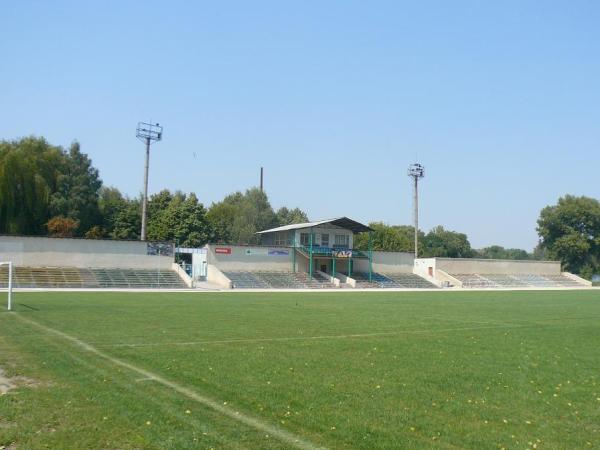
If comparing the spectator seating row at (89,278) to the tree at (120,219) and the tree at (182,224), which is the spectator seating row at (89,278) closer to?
the tree at (182,224)

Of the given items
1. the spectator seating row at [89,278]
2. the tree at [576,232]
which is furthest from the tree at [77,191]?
the tree at [576,232]

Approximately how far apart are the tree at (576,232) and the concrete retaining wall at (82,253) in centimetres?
7062

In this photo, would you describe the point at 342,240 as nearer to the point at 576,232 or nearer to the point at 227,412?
the point at 576,232

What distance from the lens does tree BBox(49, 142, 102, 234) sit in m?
74.9

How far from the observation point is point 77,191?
76562 millimetres

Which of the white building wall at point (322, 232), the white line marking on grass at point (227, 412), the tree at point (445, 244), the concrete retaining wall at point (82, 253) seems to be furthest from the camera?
the tree at point (445, 244)

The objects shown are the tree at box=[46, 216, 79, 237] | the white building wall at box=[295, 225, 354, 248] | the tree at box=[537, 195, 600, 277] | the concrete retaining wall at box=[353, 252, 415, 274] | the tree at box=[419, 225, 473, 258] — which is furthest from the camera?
the tree at box=[419, 225, 473, 258]

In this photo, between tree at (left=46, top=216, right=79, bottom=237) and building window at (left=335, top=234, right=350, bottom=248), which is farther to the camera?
building window at (left=335, top=234, right=350, bottom=248)

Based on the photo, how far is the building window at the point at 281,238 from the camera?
74125 millimetres

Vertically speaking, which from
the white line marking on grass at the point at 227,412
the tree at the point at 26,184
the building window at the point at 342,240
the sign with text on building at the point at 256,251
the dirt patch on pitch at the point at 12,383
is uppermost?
the tree at the point at 26,184

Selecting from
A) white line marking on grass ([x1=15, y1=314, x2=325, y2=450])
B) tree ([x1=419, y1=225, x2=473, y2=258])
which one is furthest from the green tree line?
white line marking on grass ([x1=15, y1=314, x2=325, y2=450])

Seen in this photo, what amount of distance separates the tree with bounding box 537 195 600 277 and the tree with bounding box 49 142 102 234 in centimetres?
7758

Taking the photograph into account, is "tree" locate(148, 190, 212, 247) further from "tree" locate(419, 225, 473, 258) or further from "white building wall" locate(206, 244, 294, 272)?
"tree" locate(419, 225, 473, 258)

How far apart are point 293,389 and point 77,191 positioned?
7421 cm
